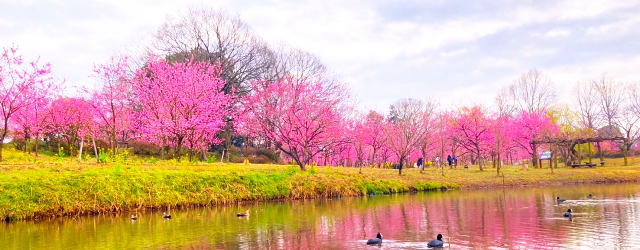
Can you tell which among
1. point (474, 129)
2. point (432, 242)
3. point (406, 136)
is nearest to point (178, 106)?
point (406, 136)

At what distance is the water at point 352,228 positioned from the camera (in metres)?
16.8

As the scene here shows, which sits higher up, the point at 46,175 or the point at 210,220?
the point at 46,175

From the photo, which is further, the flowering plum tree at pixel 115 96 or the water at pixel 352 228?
the flowering plum tree at pixel 115 96

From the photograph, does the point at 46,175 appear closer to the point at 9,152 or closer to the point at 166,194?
the point at 166,194

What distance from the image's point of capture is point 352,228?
20703 millimetres

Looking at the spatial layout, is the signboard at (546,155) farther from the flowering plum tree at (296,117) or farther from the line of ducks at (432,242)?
the line of ducks at (432,242)

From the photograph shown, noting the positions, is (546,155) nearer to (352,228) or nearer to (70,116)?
(70,116)

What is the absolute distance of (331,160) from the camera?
79062 mm

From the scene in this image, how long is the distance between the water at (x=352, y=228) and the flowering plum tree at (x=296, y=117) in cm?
1349

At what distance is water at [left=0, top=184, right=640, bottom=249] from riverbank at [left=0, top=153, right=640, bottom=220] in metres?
1.31

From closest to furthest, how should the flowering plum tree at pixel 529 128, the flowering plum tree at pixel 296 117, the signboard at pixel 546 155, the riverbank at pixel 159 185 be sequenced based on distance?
the riverbank at pixel 159 185, the flowering plum tree at pixel 296 117, the flowering plum tree at pixel 529 128, the signboard at pixel 546 155

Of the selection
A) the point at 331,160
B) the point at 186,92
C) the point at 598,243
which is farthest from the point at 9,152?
the point at 331,160

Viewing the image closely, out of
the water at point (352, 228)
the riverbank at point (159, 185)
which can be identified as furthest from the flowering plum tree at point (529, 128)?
the water at point (352, 228)

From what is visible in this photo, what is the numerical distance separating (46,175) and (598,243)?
2510cm
